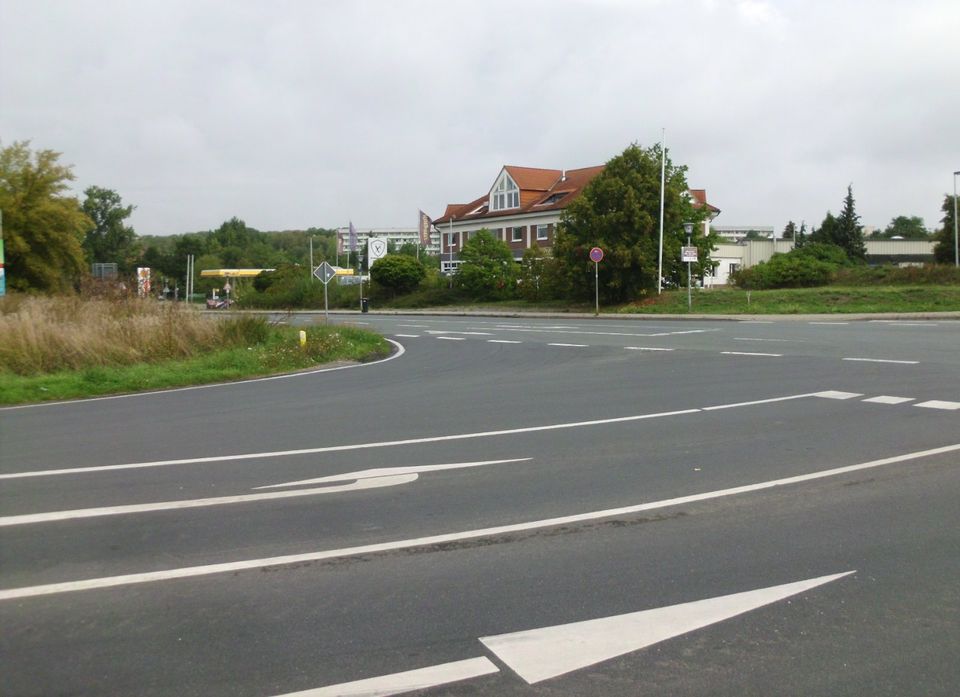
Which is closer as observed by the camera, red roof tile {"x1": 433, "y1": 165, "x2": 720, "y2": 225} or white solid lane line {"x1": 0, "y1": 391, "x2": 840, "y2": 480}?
white solid lane line {"x1": 0, "y1": 391, "x2": 840, "y2": 480}

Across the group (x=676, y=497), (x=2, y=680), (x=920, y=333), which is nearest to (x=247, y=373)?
(x=676, y=497)

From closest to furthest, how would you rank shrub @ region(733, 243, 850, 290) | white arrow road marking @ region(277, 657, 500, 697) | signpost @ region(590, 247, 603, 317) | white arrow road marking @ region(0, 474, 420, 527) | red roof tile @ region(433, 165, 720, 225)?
white arrow road marking @ region(277, 657, 500, 697) < white arrow road marking @ region(0, 474, 420, 527) < signpost @ region(590, 247, 603, 317) < shrub @ region(733, 243, 850, 290) < red roof tile @ region(433, 165, 720, 225)

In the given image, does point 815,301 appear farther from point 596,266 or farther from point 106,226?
point 106,226

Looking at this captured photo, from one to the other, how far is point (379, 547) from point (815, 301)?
36497 mm

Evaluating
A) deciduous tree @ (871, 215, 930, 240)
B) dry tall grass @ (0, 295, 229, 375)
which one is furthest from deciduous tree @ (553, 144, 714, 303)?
deciduous tree @ (871, 215, 930, 240)

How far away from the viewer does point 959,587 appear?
4949 mm

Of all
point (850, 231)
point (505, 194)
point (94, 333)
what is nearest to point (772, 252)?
point (850, 231)

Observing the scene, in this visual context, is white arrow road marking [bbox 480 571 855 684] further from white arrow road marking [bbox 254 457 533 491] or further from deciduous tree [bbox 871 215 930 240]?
deciduous tree [bbox 871 215 930 240]

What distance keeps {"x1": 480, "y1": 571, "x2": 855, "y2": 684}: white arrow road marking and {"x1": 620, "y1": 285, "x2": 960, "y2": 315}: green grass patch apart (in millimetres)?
34043

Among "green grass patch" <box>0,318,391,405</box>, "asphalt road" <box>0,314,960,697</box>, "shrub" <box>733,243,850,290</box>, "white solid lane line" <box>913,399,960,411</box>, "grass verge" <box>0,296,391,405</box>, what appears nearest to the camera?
"asphalt road" <box>0,314,960,697</box>

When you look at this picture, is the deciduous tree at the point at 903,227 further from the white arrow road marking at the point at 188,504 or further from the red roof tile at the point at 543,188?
the white arrow road marking at the point at 188,504

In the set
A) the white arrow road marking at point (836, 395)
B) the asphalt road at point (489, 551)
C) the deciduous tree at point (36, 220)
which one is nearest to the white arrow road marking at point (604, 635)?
the asphalt road at point (489, 551)

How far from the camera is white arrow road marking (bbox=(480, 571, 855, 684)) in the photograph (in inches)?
158

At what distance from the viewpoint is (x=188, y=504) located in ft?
22.6
